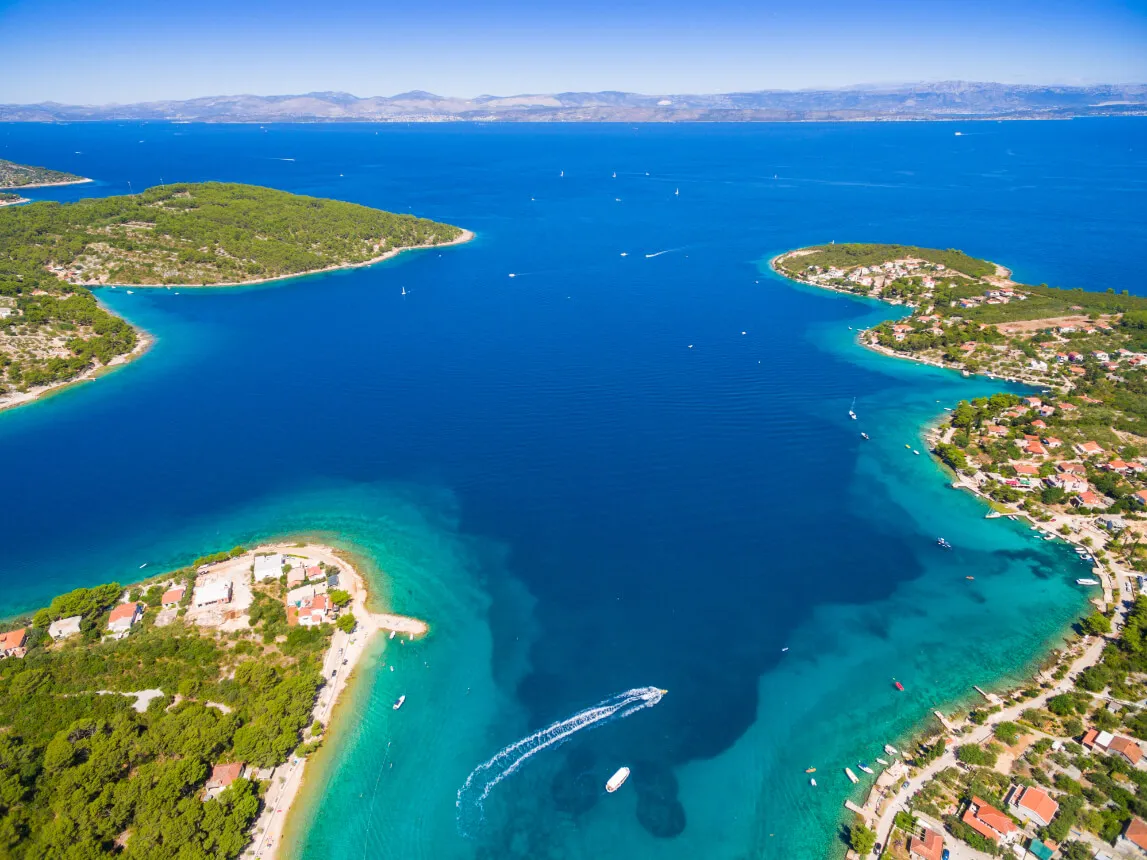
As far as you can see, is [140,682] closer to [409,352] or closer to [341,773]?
[341,773]

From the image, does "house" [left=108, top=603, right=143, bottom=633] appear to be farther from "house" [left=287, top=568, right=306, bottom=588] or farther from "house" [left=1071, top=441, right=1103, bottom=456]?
"house" [left=1071, top=441, right=1103, bottom=456]

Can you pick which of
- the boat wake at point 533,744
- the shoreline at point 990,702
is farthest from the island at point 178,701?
the shoreline at point 990,702

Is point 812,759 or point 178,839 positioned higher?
point 178,839

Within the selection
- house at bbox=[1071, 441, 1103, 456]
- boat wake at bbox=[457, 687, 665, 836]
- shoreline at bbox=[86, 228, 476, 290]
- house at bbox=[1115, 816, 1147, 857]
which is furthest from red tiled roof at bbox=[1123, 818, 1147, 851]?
shoreline at bbox=[86, 228, 476, 290]

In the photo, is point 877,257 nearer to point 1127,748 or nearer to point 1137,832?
point 1127,748

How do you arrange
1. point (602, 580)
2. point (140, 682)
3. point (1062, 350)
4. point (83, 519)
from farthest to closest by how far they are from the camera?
point (1062, 350) < point (83, 519) < point (602, 580) < point (140, 682)

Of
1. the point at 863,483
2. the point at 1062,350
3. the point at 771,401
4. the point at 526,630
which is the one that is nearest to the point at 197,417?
the point at 526,630

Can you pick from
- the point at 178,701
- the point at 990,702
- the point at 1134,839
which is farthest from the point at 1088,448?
the point at 178,701
